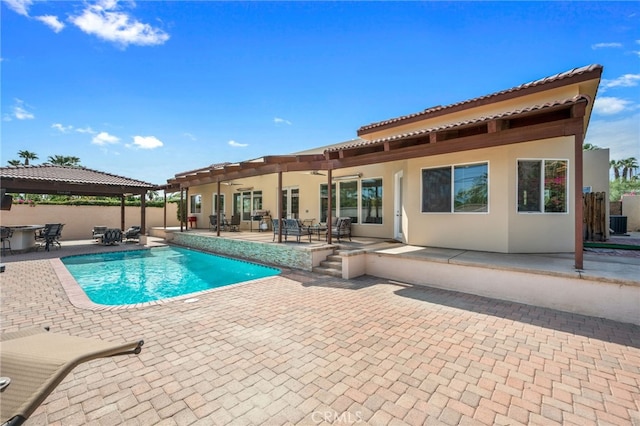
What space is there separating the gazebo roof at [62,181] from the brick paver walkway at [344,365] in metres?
10.1

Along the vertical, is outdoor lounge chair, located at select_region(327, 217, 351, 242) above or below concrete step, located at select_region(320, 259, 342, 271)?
above

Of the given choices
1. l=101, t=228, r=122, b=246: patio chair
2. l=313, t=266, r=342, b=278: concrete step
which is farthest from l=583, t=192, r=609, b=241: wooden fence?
l=101, t=228, r=122, b=246: patio chair

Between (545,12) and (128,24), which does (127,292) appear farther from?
(545,12)

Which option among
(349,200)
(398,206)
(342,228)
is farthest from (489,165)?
(349,200)

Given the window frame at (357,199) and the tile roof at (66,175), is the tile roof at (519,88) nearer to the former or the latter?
the window frame at (357,199)

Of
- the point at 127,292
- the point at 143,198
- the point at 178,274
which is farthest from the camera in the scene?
the point at 143,198

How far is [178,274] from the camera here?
390 inches

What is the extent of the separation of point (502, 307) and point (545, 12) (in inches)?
342

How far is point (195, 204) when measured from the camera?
22.6 m

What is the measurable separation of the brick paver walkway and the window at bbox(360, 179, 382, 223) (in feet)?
22.5

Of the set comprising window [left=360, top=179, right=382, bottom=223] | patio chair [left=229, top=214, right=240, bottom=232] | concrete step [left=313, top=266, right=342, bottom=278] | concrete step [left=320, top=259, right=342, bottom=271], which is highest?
window [left=360, top=179, right=382, bottom=223]

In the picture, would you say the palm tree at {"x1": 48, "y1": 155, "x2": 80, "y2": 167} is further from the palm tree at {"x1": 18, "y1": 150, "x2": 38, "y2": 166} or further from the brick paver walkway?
the brick paver walkway

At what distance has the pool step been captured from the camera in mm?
8281

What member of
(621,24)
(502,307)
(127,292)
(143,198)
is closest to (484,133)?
(502,307)
